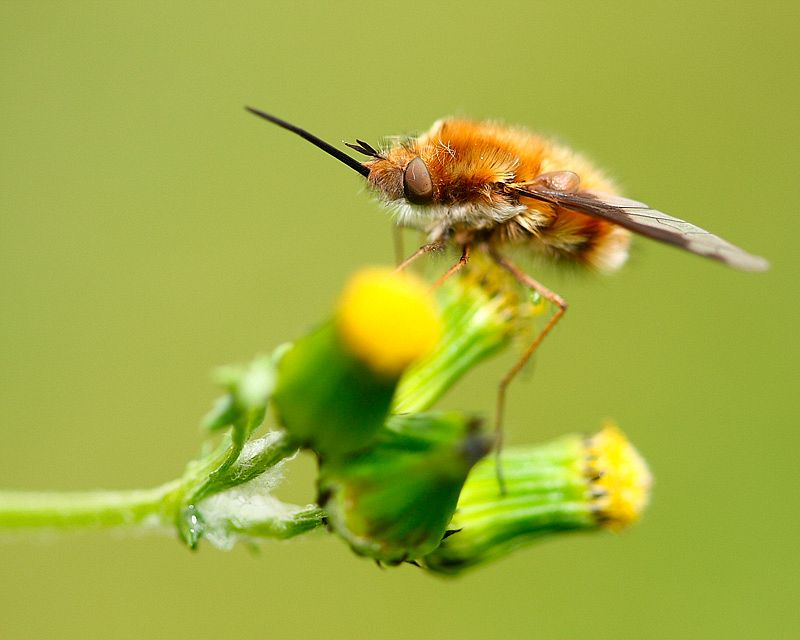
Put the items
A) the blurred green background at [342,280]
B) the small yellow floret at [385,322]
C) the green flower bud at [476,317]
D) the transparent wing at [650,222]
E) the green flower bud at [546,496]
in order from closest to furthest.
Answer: the small yellow floret at [385,322]
the transparent wing at [650,222]
the green flower bud at [546,496]
the green flower bud at [476,317]
the blurred green background at [342,280]

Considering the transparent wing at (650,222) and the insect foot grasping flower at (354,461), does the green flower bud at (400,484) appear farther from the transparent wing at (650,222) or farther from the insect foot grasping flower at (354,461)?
the transparent wing at (650,222)

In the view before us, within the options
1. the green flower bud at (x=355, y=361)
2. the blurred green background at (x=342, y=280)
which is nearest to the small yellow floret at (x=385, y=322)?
the green flower bud at (x=355, y=361)

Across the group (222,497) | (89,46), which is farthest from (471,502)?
(89,46)

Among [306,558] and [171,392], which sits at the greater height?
[171,392]

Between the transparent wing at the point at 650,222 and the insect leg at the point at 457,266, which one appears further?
the insect leg at the point at 457,266

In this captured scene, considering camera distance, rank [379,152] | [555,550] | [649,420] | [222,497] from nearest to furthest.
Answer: [222,497] < [379,152] < [555,550] < [649,420]

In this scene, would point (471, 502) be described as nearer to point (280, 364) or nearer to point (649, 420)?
point (280, 364)

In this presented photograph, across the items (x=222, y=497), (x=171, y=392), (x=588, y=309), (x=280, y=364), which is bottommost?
(x=222, y=497)
